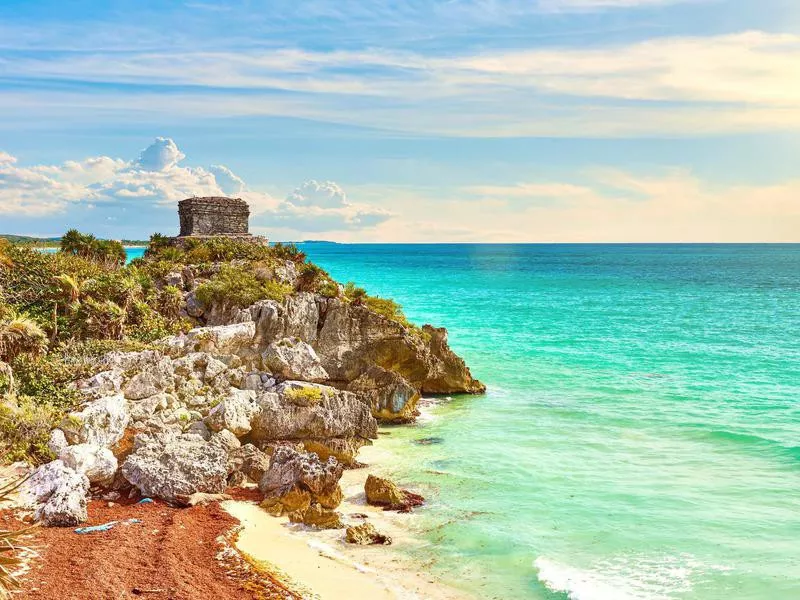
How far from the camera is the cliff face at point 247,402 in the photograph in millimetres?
14852

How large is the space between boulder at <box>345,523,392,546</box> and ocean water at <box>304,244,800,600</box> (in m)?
0.64

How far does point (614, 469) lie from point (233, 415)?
1034cm

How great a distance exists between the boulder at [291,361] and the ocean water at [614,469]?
12.3ft

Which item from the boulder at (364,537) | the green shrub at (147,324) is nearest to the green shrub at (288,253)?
the green shrub at (147,324)

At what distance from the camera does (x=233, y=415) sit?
18.0m

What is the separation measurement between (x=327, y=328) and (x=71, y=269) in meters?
10.3

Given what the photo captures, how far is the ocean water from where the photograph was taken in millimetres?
12664

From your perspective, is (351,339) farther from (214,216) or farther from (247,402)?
(214,216)

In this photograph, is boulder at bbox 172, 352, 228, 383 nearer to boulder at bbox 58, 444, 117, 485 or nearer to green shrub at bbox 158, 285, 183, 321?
boulder at bbox 58, 444, 117, 485

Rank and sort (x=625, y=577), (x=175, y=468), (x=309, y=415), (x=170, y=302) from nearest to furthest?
(x=625, y=577) < (x=175, y=468) < (x=309, y=415) < (x=170, y=302)

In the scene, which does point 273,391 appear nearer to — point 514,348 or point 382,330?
point 382,330

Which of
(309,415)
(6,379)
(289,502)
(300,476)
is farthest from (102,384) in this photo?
(289,502)

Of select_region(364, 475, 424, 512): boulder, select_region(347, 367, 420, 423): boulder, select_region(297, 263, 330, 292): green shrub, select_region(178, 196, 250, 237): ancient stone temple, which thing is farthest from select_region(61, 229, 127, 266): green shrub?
select_region(364, 475, 424, 512): boulder

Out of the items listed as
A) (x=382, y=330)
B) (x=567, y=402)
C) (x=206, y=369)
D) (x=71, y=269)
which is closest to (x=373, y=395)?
(x=382, y=330)
